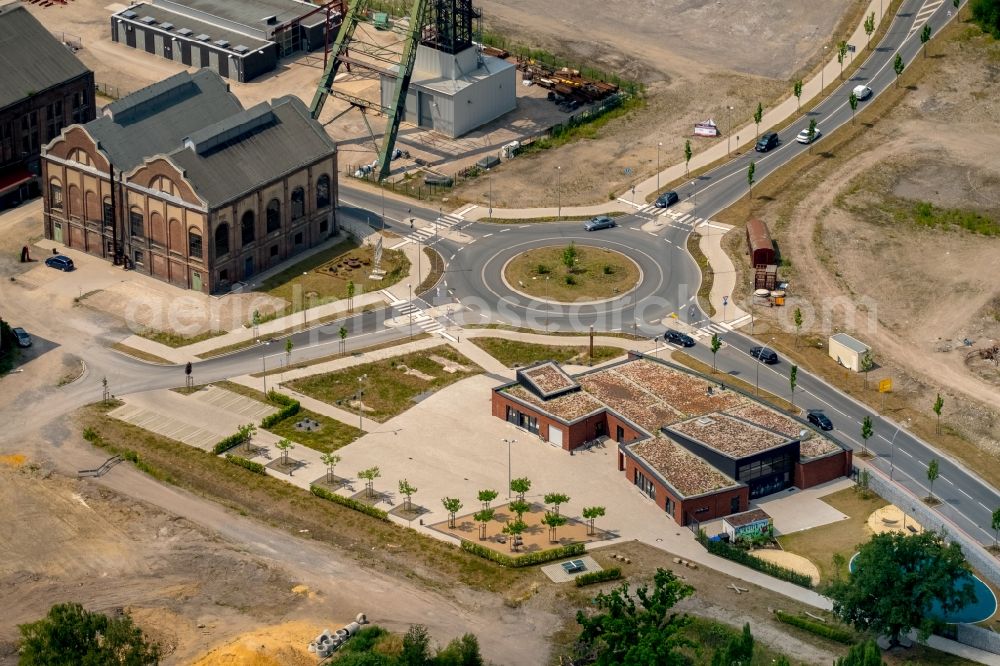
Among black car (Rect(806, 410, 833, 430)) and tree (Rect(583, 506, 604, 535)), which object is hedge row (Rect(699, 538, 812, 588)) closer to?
tree (Rect(583, 506, 604, 535))

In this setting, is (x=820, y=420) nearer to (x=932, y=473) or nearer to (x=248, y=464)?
(x=932, y=473)

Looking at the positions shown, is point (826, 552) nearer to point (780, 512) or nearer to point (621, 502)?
point (780, 512)

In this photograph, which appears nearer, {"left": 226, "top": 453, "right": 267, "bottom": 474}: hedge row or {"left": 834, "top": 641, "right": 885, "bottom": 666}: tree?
{"left": 834, "top": 641, "right": 885, "bottom": 666}: tree

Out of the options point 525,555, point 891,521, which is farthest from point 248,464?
point 891,521

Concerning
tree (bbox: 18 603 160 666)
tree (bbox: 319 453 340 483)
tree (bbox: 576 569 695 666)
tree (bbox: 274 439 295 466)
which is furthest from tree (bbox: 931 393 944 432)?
tree (bbox: 18 603 160 666)

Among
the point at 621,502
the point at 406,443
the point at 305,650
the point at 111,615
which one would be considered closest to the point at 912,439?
the point at 621,502

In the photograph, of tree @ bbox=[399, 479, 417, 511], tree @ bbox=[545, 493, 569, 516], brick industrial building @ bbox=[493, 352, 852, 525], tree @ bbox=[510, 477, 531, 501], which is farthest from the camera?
brick industrial building @ bbox=[493, 352, 852, 525]
